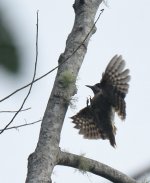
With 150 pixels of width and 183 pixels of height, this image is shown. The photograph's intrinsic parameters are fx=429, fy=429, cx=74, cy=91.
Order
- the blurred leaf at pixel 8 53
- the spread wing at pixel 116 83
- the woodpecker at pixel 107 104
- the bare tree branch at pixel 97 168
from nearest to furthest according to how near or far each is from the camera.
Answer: the blurred leaf at pixel 8 53 → the bare tree branch at pixel 97 168 → the spread wing at pixel 116 83 → the woodpecker at pixel 107 104

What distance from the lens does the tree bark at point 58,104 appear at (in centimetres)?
233

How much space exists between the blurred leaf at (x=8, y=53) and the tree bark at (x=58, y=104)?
1.80 meters

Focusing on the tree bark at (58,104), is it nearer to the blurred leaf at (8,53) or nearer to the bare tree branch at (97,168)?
the bare tree branch at (97,168)

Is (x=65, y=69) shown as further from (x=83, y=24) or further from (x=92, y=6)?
(x=92, y=6)

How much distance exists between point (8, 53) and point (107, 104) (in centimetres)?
492

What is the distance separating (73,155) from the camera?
2.79m

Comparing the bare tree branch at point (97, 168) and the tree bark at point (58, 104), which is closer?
the tree bark at point (58, 104)

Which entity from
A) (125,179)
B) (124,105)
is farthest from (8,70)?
(124,105)

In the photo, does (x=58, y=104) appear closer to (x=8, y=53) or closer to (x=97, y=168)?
(x=97, y=168)

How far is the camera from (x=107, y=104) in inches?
210

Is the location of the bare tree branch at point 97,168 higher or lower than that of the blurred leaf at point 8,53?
higher

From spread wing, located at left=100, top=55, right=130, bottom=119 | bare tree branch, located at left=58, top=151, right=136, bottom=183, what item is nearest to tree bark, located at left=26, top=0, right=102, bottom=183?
bare tree branch, located at left=58, top=151, right=136, bottom=183

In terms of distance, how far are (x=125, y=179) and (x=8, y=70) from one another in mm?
2402

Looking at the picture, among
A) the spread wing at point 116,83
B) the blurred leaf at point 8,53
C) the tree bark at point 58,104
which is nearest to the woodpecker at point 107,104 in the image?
the spread wing at point 116,83
